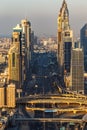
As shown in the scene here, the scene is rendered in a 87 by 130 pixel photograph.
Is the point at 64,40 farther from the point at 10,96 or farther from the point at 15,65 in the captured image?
the point at 10,96

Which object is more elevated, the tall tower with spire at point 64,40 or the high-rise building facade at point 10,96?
the tall tower with spire at point 64,40

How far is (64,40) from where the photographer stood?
2875 cm

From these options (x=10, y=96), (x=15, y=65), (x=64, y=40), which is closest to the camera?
(x=10, y=96)

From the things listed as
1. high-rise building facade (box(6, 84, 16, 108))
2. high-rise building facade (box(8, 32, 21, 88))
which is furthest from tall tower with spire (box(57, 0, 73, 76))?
high-rise building facade (box(6, 84, 16, 108))

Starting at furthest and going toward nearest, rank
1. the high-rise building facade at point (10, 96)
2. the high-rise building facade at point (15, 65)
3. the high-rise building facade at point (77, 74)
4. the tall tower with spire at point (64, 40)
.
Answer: the tall tower with spire at point (64, 40) → the high-rise building facade at point (77, 74) → the high-rise building facade at point (15, 65) → the high-rise building facade at point (10, 96)

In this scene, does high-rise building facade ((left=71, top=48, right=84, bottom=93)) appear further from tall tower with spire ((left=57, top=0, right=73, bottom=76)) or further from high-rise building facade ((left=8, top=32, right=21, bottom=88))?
high-rise building facade ((left=8, top=32, right=21, bottom=88))

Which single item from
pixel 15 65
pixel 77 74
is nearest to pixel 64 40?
pixel 77 74

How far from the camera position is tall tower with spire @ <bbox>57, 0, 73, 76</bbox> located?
88.6 ft

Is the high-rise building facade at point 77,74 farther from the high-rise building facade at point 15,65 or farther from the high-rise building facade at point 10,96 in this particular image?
the high-rise building facade at point 10,96

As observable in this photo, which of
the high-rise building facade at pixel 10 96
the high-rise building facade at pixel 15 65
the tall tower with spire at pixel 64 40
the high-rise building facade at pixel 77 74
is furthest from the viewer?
the tall tower with spire at pixel 64 40

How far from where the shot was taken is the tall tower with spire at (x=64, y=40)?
88.6ft

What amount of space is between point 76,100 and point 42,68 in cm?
840

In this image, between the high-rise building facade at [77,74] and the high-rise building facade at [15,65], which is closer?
the high-rise building facade at [15,65]

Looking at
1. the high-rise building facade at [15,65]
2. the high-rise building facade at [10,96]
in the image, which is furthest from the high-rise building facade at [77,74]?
the high-rise building facade at [10,96]
